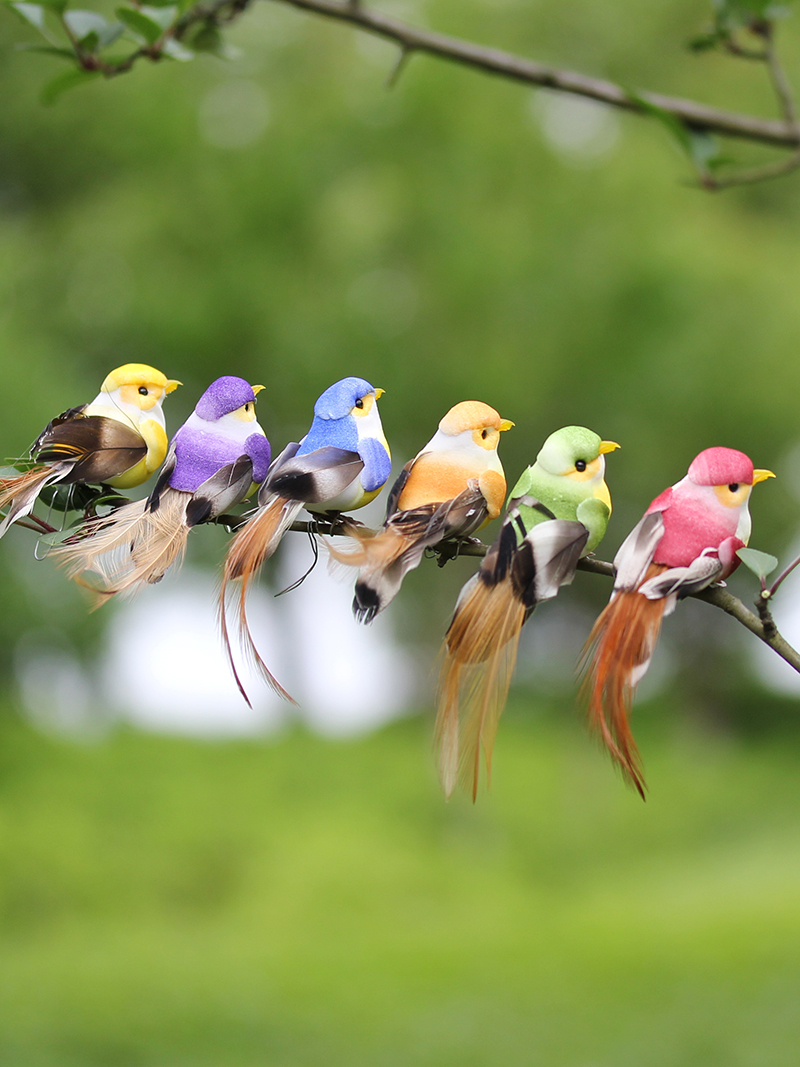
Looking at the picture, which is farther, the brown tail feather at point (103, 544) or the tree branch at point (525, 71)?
the tree branch at point (525, 71)

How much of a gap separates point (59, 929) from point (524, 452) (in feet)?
7.03

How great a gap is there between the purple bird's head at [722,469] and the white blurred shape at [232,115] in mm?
2779

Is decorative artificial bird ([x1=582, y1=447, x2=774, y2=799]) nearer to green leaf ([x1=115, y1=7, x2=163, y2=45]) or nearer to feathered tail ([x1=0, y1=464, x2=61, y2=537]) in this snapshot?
feathered tail ([x1=0, y1=464, x2=61, y2=537])

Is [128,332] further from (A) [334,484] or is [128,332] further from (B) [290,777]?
(A) [334,484]

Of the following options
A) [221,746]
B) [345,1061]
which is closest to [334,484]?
[345,1061]

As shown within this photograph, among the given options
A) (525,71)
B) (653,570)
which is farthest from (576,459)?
(525,71)

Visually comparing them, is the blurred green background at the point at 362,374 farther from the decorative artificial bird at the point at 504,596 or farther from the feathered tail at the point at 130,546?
the decorative artificial bird at the point at 504,596

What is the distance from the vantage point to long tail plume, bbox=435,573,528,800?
0.48 meters

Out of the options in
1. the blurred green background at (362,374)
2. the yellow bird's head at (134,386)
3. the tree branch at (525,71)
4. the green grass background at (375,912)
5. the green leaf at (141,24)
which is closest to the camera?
the yellow bird's head at (134,386)

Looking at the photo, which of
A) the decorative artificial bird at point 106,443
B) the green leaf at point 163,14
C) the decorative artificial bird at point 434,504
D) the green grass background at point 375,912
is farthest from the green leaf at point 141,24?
the green grass background at point 375,912

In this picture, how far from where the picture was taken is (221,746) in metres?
3.62

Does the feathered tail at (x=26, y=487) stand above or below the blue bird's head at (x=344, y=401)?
below

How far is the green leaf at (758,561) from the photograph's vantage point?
0.47 metres

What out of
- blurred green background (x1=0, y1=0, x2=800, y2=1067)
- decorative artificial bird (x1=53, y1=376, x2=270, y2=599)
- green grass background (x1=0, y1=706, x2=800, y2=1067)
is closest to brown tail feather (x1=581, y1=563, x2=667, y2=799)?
decorative artificial bird (x1=53, y1=376, x2=270, y2=599)
